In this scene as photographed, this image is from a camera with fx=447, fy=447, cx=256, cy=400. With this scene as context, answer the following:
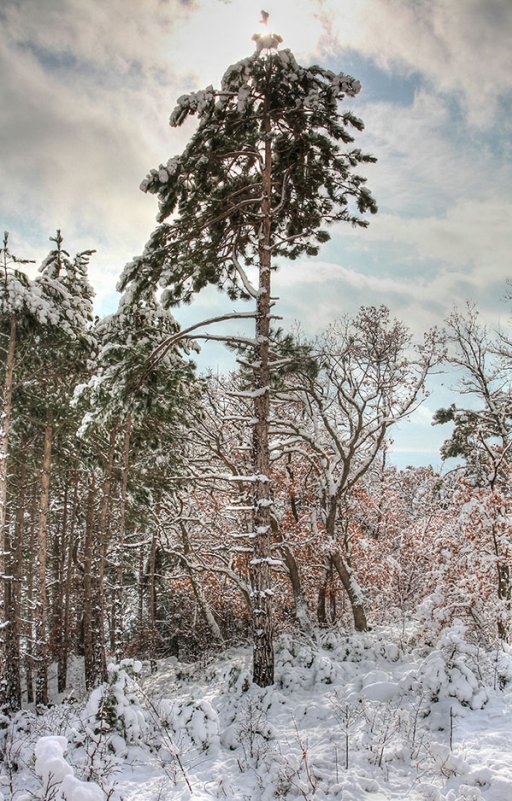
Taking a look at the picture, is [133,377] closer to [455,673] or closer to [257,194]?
[257,194]

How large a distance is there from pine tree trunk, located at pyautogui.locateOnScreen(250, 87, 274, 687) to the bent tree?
0.07 feet

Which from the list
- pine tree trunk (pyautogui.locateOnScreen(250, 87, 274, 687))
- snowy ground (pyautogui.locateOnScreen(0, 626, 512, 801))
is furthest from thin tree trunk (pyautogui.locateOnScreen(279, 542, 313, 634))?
pine tree trunk (pyautogui.locateOnScreen(250, 87, 274, 687))

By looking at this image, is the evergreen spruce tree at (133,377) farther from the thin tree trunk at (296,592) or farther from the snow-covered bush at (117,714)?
the snow-covered bush at (117,714)

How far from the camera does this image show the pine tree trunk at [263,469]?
28.1 feet

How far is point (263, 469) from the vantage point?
8.93 metres

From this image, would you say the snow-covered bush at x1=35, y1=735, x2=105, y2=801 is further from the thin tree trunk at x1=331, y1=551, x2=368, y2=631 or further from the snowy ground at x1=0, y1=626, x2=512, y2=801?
the thin tree trunk at x1=331, y1=551, x2=368, y2=631

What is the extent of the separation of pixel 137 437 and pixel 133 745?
32.5 feet

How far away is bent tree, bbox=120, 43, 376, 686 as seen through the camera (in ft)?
28.3

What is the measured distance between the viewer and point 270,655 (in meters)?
8.64

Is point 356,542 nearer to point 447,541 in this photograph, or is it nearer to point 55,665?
point 447,541

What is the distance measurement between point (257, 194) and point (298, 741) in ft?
34.0

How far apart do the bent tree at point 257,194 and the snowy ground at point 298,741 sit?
169cm

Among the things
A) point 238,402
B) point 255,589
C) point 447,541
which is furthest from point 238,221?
point 447,541

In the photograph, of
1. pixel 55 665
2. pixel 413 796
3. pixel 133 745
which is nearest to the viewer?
pixel 413 796
